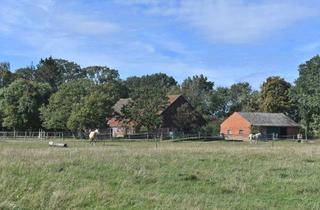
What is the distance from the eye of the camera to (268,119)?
111 m

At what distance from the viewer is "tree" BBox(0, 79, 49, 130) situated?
9431cm

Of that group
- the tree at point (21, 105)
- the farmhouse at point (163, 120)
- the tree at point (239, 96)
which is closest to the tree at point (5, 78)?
the farmhouse at point (163, 120)

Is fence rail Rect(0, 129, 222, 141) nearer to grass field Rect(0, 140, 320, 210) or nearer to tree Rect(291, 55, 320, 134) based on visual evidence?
tree Rect(291, 55, 320, 134)

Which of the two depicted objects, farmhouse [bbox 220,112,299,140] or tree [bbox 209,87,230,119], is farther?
tree [bbox 209,87,230,119]

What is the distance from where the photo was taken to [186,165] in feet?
79.9

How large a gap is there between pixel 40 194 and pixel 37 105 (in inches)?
3392

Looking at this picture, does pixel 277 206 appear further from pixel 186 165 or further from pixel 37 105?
pixel 37 105

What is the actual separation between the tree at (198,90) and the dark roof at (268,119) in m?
28.7

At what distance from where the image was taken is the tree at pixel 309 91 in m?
90.1

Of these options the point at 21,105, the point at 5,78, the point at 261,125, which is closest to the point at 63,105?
the point at 21,105

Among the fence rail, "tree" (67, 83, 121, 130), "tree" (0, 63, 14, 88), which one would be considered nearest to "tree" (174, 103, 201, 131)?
the fence rail

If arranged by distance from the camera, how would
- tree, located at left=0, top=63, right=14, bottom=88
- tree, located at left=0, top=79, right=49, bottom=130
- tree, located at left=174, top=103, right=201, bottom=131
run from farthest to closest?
tree, located at left=0, top=63, right=14, bottom=88, tree, located at left=174, top=103, right=201, bottom=131, tree, located at left=0, top=79, right=49, bottom=130

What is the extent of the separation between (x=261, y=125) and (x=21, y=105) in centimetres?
4431

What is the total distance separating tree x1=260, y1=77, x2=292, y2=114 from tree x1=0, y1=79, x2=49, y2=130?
4790 centimetres
